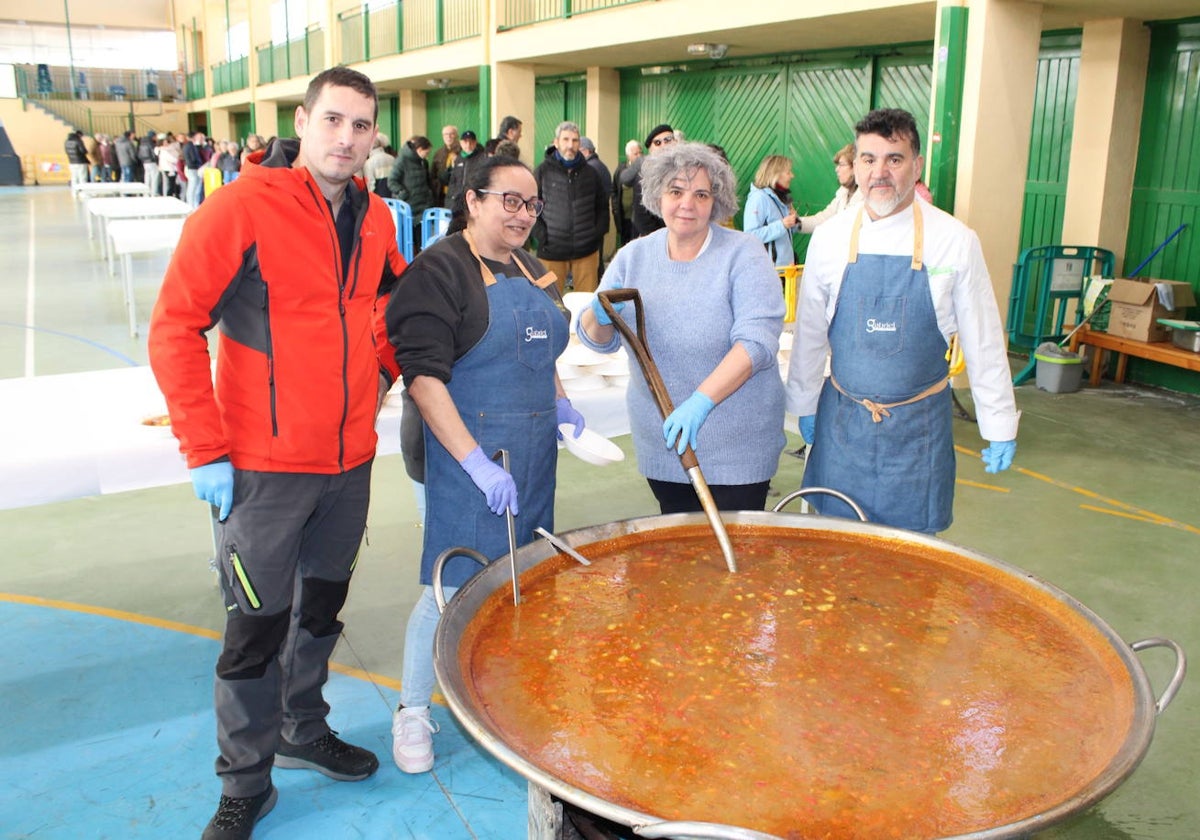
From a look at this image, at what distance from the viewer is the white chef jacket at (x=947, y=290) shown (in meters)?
2.64

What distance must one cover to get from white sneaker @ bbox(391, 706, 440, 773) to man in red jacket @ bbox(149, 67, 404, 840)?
392 millimetres

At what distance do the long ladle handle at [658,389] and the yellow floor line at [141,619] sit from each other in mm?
1538

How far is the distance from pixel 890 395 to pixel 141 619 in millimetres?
2843

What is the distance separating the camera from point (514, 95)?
13.9 metres

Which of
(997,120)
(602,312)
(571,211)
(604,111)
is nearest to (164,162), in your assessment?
(604,111)

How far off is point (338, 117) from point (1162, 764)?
9.56ft

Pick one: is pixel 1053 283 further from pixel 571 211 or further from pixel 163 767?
pixel 163 767

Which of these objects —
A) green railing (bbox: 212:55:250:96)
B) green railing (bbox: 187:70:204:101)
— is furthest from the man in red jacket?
green railing (bbox: 187:70:204:101)

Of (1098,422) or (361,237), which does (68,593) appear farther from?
(1098,422)

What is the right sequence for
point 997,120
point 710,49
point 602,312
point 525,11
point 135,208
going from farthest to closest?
point 525,11 < point 135,208 < point 710,49 < point 997,120 < point 602,312

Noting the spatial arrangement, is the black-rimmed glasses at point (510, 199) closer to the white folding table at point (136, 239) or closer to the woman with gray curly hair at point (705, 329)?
the woman with gray curly hair at point (705, 329)

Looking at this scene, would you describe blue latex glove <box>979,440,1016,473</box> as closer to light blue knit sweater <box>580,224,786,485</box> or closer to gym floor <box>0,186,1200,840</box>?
gym floor <box>0,186,1200,840</box>

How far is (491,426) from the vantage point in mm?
2545

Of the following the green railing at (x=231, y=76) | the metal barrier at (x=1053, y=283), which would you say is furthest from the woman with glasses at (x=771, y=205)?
the green railing at (x=231, y=76)
